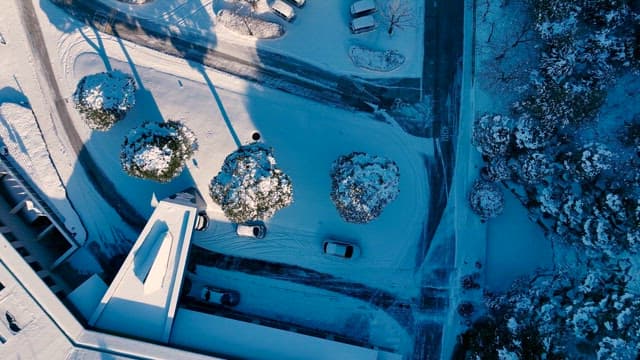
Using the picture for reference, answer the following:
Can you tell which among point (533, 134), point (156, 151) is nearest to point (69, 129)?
point (156, 151)

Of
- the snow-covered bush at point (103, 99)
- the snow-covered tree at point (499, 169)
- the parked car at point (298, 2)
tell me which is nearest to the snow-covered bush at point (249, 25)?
the parked car at point (298, 2)

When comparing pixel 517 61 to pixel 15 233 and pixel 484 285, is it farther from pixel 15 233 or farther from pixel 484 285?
pixel 15 233

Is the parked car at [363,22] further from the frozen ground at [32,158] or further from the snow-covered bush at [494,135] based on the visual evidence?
the frozen ground at [32,158]

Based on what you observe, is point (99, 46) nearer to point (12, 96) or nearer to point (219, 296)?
point (12, 96)

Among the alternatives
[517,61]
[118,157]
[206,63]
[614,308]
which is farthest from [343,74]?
[614,308]

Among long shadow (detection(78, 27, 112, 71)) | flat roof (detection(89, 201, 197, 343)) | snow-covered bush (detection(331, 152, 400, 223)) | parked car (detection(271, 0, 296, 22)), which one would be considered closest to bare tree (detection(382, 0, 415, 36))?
parked car (detection(271, 0, 296, 22))

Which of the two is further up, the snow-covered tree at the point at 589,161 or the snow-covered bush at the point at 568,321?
the snow-covered tree at the point at 589,161
